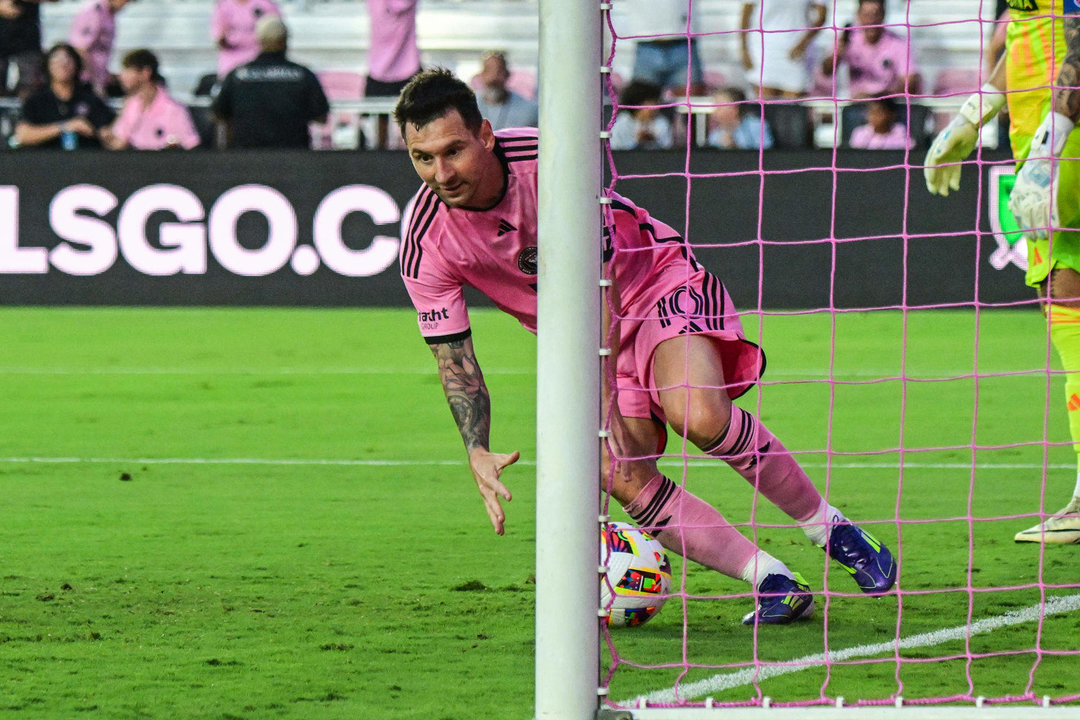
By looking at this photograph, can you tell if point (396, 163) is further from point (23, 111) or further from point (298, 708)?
point (298, 708)

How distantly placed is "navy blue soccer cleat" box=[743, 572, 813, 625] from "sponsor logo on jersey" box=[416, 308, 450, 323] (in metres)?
0.97

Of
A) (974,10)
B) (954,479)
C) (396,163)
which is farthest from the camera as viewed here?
(974,10)

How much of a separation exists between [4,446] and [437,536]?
255 cm

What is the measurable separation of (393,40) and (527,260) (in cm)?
922

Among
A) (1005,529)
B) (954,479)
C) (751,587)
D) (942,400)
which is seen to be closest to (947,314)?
(942,400)

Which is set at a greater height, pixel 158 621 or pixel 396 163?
pixel 396 163

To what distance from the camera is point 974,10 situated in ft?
52.1

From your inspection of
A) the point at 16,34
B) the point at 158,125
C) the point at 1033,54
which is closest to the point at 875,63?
the point at 158,125

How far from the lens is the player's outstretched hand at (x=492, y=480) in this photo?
133 inches

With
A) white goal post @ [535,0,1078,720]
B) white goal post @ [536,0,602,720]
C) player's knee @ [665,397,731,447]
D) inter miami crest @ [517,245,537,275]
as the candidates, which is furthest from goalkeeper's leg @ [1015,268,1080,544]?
white goal post @ [536,0,602,720]

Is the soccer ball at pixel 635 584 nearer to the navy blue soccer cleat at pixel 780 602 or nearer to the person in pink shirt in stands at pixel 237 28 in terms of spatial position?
the navy blue soccer cleat at pixel 780 602

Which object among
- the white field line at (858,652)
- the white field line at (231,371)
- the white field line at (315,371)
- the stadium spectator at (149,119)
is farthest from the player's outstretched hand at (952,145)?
the stadium spectator at (149,119)

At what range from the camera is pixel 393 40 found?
42.3ft

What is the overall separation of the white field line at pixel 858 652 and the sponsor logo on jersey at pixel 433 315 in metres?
1.06
